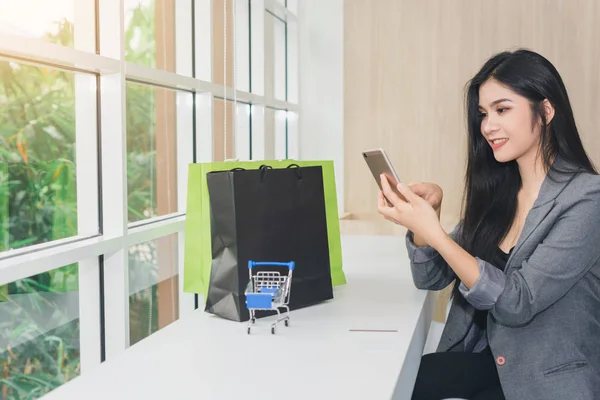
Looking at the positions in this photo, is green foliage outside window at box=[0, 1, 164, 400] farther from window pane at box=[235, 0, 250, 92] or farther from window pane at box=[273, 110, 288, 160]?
window pane at box=[273, 110, 288, 160]

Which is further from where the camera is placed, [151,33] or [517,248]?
[151,33]

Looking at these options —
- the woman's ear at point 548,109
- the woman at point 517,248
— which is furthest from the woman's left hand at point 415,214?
the woman's ear at point 548,109

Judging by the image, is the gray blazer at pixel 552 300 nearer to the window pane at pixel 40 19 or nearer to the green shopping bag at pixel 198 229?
the green shopping bag at pixel 198 229

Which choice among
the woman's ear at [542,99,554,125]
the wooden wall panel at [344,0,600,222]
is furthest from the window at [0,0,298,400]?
the wooden wall panel at [344,0,600,222]

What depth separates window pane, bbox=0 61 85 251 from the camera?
1368mm

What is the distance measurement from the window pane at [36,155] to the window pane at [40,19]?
7 centimetres

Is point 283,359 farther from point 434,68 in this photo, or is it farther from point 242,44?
point 434,68

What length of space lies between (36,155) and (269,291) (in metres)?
0.55

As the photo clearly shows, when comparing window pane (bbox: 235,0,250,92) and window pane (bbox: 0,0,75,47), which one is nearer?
window pane (bbox: 0,0,75,47)

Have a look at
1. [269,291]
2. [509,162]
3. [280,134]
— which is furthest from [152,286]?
[280,134]

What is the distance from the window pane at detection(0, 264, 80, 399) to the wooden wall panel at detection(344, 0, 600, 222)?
2.08 metres

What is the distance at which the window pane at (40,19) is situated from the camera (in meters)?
1.34

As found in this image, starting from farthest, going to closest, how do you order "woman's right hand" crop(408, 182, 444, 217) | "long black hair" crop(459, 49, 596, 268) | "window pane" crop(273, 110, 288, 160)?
"window pane" crop(273, 110, 288, 160) → "woman's right hand" crop(408, 182, 444, 217) → "long black hair" crop(459, 49, 596, 268)

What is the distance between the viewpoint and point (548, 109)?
150 centimetres
